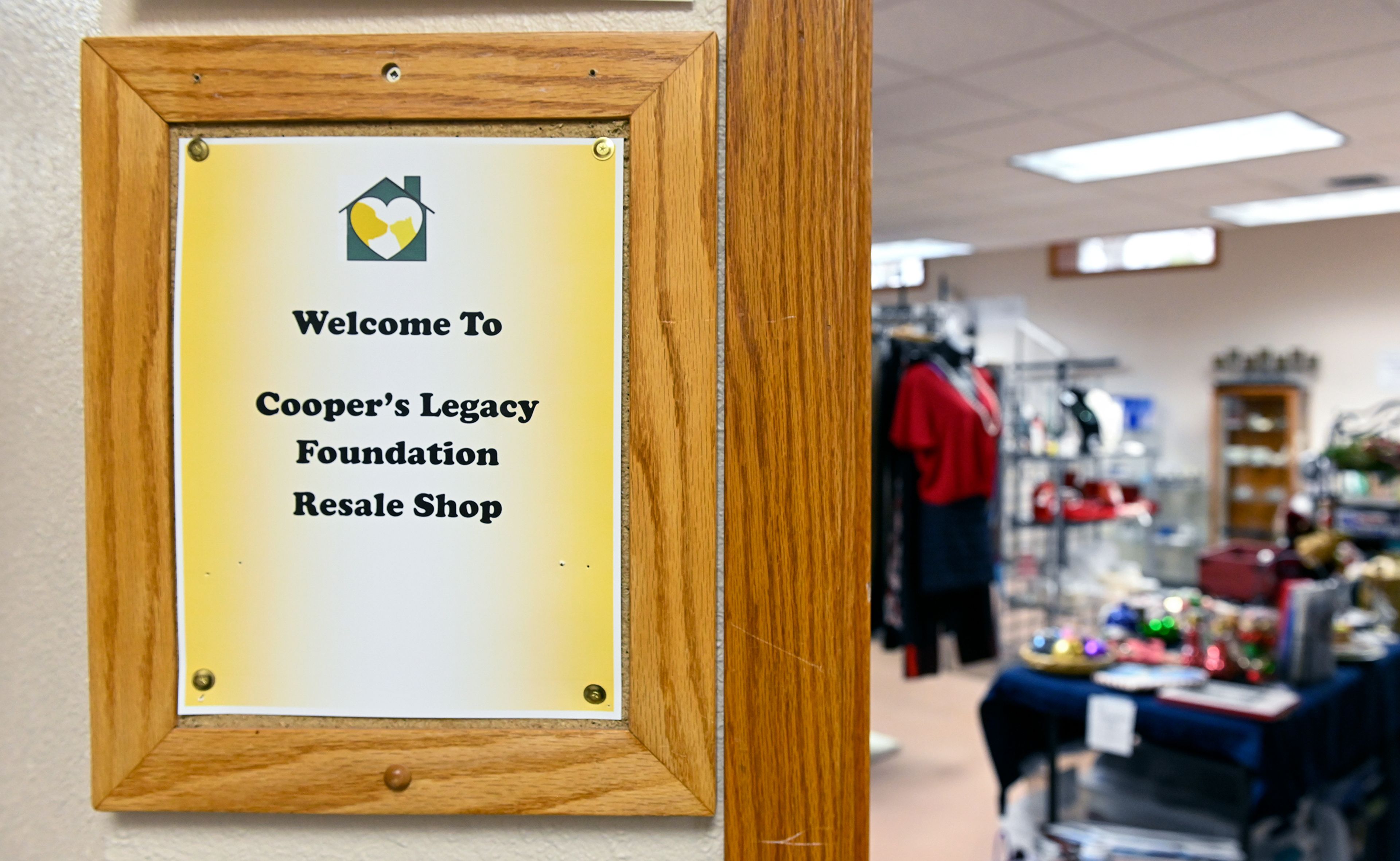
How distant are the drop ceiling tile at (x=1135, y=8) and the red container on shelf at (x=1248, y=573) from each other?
6.13 ft

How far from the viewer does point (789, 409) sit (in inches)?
21.7

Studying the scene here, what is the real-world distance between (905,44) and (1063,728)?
98.2 inches

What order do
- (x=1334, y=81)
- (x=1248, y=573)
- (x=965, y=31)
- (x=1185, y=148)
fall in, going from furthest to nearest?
(x=1185, y=148), (x=1334, y=81), (x=965, y=31), (x=1248, y=573)

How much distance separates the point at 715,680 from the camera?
22.1 inches

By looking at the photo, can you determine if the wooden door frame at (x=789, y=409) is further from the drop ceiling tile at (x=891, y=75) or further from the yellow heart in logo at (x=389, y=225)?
the drop ceiling tile at (x=891, y=75)

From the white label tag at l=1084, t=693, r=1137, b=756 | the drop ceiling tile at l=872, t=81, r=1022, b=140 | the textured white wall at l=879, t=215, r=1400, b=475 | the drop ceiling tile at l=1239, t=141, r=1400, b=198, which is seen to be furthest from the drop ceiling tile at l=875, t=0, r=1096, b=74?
the textured white wall at l=879, t=215, r=1400, b=475

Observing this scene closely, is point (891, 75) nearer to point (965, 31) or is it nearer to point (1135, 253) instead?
point (965, 31)

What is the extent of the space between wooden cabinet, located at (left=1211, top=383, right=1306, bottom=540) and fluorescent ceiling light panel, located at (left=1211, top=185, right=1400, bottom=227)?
1374 millimetres

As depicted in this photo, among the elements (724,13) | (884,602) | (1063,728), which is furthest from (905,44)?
(724,13)

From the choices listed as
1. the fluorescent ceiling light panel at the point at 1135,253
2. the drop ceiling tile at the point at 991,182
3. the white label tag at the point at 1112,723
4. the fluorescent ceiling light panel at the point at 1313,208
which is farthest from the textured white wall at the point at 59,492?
the fluorescent ceiling light panel at the point at 1135,253

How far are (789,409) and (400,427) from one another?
23cm

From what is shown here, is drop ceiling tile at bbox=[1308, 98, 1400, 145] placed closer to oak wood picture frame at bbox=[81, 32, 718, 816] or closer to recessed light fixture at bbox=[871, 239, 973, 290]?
recessed light fixture at bbox=[871, 239, 973, 290]

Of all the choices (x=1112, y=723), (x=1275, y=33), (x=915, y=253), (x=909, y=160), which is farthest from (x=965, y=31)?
(x=915, y=253)

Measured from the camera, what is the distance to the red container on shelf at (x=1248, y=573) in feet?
10.2
